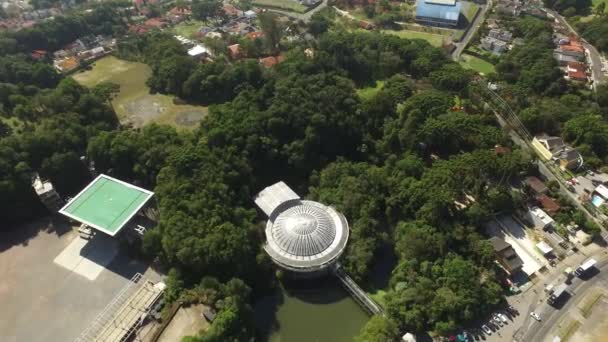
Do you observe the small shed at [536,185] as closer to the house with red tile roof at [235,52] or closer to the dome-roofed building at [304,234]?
the dome-roofed building at [304,234]

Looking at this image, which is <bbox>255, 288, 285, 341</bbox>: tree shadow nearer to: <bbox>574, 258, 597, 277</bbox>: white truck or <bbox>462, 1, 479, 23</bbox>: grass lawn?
<bbox>574, 258, 597, 277</bbox>: white truck

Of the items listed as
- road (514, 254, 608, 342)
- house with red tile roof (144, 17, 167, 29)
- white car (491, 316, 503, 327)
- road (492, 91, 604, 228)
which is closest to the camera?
road (514, 254, 608, 342)

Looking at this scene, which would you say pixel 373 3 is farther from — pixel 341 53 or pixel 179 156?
pixel 179 156

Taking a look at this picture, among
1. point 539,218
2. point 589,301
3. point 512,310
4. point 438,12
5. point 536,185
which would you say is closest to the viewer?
point 512,310

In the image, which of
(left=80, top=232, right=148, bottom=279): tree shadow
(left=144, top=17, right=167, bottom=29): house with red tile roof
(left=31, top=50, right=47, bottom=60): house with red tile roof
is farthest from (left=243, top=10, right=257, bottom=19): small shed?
(left=80, top=232, right=148, bottom=279): tree shadow

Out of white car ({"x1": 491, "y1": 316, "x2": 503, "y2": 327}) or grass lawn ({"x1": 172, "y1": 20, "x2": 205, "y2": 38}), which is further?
grass lawn ({"x1": 172, "y1": 20, "x2": 205, "y2": 38})

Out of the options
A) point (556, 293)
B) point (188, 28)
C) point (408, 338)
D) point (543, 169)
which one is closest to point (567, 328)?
point (556, 293)

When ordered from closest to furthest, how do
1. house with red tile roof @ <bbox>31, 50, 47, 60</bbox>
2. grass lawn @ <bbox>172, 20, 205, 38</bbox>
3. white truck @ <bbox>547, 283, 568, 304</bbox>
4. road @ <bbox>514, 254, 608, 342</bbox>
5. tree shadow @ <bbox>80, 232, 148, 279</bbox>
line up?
road @ <bbox>514, 254, 608, 342</bbox> < white truck @ <bbox>547, 283, 568, 304</bbox> < tree shadow @ <bbox>80, 232, 148, 279</bbox> < house with red tile roof @ <bbox>31, 50, 47, 60</bbox> < grass lawn @ <bbox>172, 20, 205, 38</bbox>

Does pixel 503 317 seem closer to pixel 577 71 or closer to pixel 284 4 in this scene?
pixel 577 71
